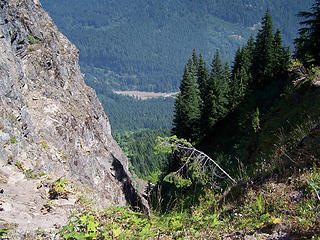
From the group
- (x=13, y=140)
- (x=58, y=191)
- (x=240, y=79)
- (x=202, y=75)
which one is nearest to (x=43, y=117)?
(x=13, y=140)

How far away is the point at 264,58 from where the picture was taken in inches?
1439

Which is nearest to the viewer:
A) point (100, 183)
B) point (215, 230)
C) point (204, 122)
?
point (215, 230)

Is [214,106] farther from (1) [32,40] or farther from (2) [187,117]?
(1) [32,40]

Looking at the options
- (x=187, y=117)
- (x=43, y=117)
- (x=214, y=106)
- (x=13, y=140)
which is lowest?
(x=13, y=140)

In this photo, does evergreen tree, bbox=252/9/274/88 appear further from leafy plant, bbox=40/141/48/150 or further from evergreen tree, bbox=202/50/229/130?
leafy plant, bbox=40/141/48/150

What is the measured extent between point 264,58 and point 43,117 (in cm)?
3131

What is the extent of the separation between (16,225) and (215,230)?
3969mm

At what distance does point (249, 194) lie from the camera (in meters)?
6.16

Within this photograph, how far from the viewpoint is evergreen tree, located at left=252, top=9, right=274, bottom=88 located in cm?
3504

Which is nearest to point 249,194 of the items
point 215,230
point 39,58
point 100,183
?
point 215,230

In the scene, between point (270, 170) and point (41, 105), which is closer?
point (270, 170)

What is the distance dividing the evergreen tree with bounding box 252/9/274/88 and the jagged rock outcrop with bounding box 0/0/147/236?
22648 millimetres

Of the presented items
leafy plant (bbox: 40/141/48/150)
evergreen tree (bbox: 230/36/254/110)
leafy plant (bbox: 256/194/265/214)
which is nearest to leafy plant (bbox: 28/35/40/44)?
leafy plant (bbox: 40/141/48/150)

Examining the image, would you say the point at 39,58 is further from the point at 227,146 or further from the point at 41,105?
the point at 227,146
